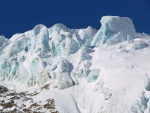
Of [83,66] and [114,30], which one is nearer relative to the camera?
[83,66]

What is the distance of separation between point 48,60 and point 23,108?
579 inches

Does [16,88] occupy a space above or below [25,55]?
below

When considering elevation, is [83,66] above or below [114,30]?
below

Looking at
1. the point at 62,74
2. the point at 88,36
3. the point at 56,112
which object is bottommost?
the point at 56,112

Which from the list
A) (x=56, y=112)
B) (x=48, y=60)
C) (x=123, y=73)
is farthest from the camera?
(x=48, y=60)

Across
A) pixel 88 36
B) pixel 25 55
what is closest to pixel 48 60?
pixel 25 55

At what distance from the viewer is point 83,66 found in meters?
66.9

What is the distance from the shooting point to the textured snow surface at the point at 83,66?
56.7 m

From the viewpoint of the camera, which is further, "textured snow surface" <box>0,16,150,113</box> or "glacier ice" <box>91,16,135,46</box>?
"glacier ice" <box>91,16,135,46</box>

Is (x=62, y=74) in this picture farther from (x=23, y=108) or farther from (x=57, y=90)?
A: (x=23, y=108)

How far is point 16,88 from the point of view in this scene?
68.8 metres

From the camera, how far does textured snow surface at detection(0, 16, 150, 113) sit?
56.7m

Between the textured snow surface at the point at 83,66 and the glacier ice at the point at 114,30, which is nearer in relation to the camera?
the textured snow surface at the point at 83,66

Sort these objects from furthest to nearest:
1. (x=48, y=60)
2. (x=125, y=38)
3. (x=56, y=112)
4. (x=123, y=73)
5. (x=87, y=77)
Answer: (x=125, y=38) → (x=48, y=60) → (x=87, y=77) → (x=123, y=73) → (x=56, y=112)
